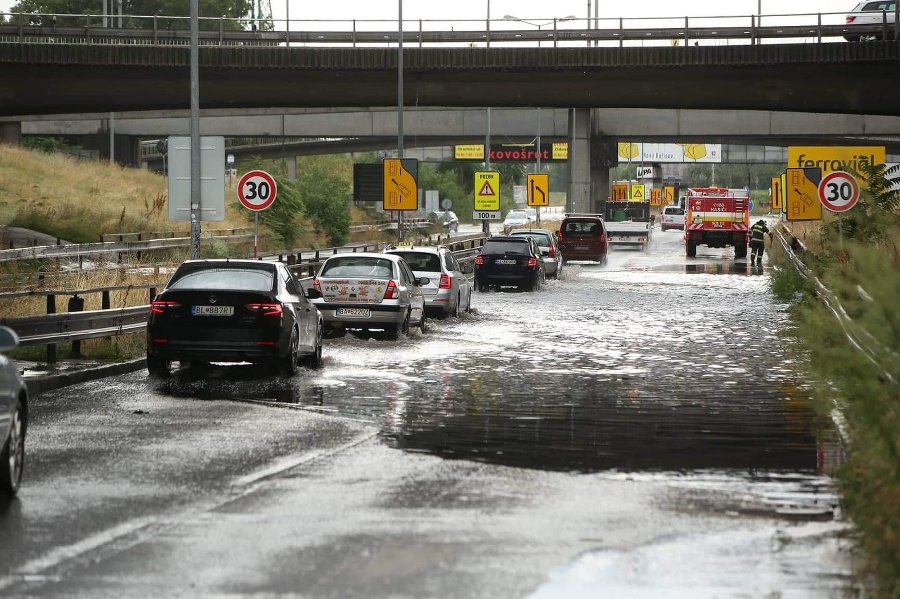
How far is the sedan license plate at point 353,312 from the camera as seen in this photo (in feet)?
81.4

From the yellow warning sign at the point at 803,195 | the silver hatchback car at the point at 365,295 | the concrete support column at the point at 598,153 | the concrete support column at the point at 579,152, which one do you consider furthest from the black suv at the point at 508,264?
the concrete support column at the point at 598,153

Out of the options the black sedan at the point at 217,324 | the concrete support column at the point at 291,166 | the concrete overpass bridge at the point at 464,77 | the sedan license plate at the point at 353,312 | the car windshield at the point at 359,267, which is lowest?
the sedan license plate at the point at 353,312

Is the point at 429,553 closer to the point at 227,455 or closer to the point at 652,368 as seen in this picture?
the point at 227,455

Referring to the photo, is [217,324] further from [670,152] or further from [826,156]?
[670,152]

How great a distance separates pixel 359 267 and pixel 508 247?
18.0m

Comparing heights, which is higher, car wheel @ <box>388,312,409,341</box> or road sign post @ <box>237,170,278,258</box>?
road sign post @ <box>237,170,278,258</box>

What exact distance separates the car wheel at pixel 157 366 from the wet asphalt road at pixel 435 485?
37 centimetres

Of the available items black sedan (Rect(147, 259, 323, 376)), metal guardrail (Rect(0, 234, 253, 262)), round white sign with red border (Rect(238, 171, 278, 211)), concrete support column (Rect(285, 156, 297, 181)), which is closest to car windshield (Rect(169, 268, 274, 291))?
black sedan (Rect(147, 259, 323, 376))

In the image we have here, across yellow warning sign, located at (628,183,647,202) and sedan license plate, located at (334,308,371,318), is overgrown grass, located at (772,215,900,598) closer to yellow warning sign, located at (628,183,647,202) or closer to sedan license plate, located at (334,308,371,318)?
sedan license plate, located at (334,308,371,318)

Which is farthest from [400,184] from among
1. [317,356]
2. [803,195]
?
[317,356]

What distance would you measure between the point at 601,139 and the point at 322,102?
110 ft

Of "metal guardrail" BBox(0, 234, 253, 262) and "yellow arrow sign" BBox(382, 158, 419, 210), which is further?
"yellow arrow sign" BBox(382, 158, 419, 210)

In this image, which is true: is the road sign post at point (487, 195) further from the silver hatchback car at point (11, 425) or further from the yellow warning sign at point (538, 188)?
the silver hatchback car at point (11, 425)

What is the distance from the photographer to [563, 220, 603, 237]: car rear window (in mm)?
61844
